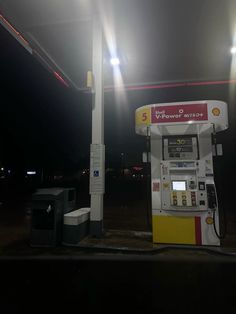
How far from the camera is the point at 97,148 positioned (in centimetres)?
606

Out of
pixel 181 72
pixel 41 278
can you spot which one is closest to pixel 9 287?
pixel 41 278

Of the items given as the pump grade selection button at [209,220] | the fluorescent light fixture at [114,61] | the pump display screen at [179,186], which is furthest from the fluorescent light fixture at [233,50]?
the pump grade selection button at [209,220]

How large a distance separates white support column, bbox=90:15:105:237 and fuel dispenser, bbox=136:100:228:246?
43.3 inches

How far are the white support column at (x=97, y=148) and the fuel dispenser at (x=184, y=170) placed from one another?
110 centimetres

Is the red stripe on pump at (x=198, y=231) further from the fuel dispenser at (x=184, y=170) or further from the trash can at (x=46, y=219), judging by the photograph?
the trash can at (x=46, y=219)

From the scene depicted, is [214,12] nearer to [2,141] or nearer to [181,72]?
[181,72]

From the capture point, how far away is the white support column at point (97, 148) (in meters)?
5.96

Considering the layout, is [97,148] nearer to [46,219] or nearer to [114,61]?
[46,219]

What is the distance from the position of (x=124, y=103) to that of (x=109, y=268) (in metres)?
11.1

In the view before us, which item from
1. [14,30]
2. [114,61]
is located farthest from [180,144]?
[14,30]

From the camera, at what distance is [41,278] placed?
12.4 ft

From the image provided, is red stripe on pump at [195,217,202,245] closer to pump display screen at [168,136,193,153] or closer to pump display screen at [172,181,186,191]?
pump display screen at [172,181,186,191]

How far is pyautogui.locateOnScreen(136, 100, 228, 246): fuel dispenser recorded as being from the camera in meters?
5.26

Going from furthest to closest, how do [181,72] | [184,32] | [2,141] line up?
[2,141]
[181,72]
[184,32]
